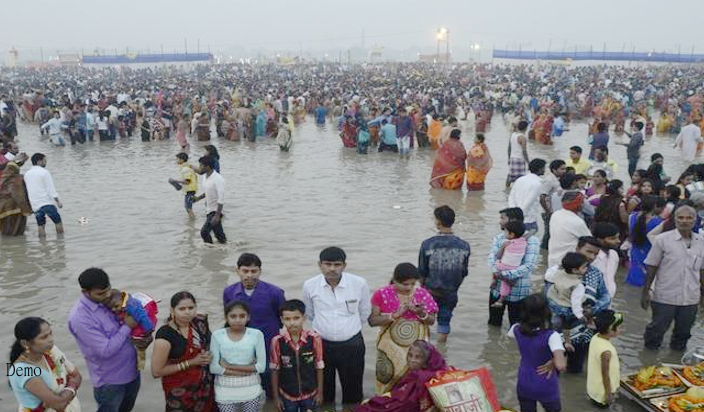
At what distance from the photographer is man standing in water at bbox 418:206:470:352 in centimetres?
471

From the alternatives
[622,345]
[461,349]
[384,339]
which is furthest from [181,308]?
[622,345]

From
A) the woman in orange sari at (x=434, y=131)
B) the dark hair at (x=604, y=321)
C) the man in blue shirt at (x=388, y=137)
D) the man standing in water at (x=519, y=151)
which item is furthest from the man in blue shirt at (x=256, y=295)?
the woman in orange sari at (x=434, y=131)

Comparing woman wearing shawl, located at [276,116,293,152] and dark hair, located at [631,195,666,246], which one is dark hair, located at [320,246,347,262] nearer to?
dark hair, located at [631,195,666,246]

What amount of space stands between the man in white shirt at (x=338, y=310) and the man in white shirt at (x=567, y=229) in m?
2.31

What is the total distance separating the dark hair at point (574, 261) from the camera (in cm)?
429

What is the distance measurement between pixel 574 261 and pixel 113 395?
3.21 metres

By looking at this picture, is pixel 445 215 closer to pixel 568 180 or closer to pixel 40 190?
pixel 568 180

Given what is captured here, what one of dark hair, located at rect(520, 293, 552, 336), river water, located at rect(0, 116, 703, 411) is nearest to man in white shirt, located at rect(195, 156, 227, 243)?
river water, located at rect(0, 116, 703, 411)

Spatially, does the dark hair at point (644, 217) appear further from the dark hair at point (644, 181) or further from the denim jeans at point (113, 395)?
the denim jeans at point (113, 395)

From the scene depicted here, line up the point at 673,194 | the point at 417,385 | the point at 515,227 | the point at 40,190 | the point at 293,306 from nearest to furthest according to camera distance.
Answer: the point at 417,385 → the point at 293,306 → the point at 515,227 → the point at 673,194 → the point at 40,190

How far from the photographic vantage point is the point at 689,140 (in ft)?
43.9

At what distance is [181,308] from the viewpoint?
3.40 meters

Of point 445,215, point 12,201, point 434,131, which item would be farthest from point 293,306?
point 434,131

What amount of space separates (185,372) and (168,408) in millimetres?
314
